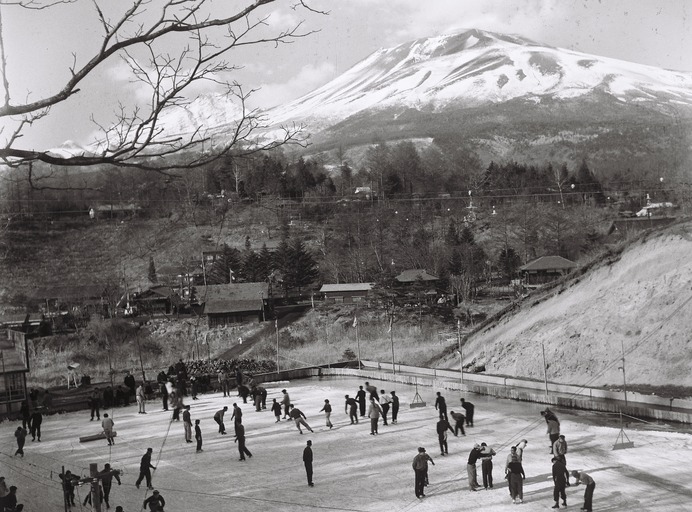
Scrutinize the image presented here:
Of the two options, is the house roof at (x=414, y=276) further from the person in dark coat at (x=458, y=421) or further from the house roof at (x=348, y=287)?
the person in dark coat at (x=458, y=421)

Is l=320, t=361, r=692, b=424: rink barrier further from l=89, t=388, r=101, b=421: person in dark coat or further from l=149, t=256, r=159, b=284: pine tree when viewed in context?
l=149, t=256, r=159, b=284: pine tree

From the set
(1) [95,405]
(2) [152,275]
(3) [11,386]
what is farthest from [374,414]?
(2) [152,275]

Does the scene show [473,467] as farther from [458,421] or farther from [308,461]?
[458,421]

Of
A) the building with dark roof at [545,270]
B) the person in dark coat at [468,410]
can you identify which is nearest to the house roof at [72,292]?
the building with dark roof at [545,270]

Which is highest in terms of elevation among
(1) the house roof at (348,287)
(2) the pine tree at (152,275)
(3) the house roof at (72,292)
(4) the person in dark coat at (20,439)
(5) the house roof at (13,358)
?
(2) the pine tree at (152,275)

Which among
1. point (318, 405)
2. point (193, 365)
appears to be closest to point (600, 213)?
point (193, 365)

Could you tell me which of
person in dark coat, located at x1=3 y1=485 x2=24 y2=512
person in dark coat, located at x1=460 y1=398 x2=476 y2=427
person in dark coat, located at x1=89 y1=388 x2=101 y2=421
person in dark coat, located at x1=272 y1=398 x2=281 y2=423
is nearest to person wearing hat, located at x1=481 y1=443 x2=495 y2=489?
person in dark coat, located at x1=460 y1=398 x2=476 y2=427

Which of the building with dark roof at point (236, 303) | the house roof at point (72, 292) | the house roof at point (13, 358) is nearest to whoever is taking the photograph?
the house roof at point (13, 358)
